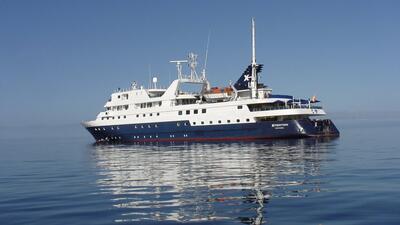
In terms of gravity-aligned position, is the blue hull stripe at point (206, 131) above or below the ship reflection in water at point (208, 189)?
above

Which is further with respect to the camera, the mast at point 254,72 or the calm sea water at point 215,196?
the mast at point 254,72

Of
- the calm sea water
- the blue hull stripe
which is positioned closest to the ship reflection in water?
the calm sea water

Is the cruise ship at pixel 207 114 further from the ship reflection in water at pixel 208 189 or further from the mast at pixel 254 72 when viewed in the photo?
the ship reflection in water at pixel 208 189

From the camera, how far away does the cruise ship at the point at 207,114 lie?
A: 55719 millimetres

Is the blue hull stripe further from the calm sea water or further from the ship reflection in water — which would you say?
the calm sea water

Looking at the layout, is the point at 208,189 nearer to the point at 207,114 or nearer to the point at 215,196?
the point at 215,196

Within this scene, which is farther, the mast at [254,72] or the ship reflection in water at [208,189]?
the mast at [254,72]

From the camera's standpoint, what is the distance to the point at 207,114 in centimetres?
5916

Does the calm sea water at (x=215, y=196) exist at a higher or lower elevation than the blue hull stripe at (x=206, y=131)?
lower

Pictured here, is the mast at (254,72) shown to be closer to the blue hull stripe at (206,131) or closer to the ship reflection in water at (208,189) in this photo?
the blue hull stripe at (206,131)

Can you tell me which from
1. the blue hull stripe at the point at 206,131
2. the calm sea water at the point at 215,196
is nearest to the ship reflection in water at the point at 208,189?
the calm sea water at the point at 215,196

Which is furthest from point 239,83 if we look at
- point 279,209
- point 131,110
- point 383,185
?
point 279,209

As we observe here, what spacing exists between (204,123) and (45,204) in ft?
145

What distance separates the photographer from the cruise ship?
55.7m
